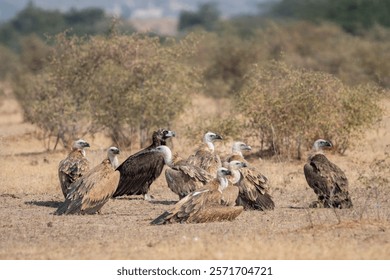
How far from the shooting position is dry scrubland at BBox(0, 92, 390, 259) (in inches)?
367

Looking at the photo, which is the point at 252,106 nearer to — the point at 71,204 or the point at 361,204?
the point at 361,204

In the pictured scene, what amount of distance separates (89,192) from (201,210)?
183cm

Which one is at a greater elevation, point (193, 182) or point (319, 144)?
point (319, 144)

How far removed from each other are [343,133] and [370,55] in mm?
20267

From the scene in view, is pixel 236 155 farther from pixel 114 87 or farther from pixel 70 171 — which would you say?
pixel 114 87

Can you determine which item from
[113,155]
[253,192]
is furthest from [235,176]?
[113,155]

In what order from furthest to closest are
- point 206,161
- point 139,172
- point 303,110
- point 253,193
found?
1. point 303,110
2. point 139,172
3. point 206,161
4. point 253,193

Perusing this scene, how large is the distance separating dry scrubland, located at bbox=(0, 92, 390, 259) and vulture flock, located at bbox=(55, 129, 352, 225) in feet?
0.63

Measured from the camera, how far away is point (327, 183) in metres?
13.6

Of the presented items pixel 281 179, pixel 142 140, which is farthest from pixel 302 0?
pixel 281 179

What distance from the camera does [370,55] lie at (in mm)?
40031

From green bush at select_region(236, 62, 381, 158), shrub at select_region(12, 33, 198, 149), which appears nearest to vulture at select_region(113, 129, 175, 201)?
green bush at select_region(236, 62, 381, 158)

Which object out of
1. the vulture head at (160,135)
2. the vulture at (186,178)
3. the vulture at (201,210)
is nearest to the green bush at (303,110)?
the vulture head at (160,135)

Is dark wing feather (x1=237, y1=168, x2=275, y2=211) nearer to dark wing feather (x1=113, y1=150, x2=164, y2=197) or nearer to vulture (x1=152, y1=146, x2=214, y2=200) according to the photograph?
vulture (x1=152, y1=146, x2=214, y2=200)
